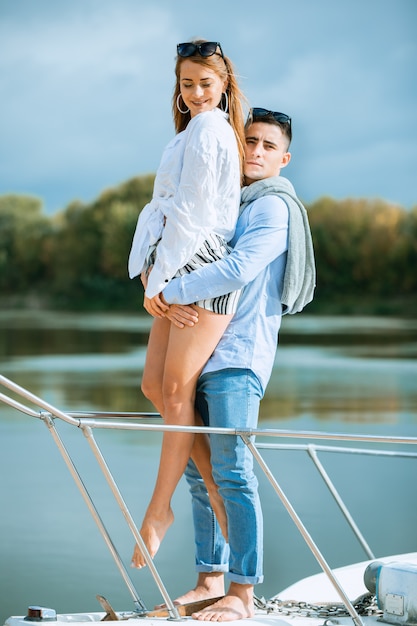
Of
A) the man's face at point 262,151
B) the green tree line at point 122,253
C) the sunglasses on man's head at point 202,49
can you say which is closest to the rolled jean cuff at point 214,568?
the man's face at point 262,151

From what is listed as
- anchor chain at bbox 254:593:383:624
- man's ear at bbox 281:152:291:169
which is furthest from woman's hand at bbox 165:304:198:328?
anchor chain at bbox 254:593:383:624

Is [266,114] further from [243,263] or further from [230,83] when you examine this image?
[243,263]

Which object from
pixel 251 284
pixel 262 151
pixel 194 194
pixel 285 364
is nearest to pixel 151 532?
pixel 251 284

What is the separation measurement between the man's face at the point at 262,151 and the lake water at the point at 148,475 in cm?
368

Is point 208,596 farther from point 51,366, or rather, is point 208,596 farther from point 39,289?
point 39,289

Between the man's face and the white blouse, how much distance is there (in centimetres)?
16

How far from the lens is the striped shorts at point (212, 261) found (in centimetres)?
221

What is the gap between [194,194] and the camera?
2170 mm

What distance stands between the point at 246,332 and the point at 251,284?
118 millimetres

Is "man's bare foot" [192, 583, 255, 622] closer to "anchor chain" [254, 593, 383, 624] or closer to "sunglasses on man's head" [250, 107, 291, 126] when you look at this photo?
"anchor chain" [254, 593, 383, 624]

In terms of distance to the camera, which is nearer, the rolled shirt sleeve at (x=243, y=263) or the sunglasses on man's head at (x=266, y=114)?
the rolled shirt sleeve at (x=243, y=263)

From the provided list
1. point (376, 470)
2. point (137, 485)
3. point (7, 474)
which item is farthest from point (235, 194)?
point (7, 474)

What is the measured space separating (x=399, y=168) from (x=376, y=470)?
15624 millimetres

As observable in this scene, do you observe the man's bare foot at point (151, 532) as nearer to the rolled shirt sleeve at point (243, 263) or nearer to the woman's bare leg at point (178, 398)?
the woman's bare leg at point (178, 398)
